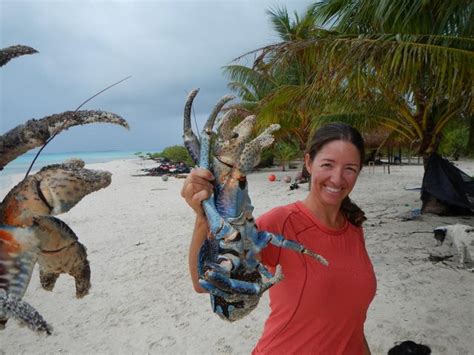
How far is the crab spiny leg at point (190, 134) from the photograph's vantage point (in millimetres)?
1449

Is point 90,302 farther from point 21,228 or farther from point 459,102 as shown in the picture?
point 459,102

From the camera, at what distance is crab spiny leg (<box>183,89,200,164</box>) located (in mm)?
1449

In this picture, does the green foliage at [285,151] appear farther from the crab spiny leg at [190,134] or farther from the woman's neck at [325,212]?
the crab spiny leg at [190,134]

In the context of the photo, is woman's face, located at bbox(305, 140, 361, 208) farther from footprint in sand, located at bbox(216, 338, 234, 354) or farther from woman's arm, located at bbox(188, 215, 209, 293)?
footprint in sand, located at bbox(216, 338, 234, 354)

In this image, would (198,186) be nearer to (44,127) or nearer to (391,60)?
(44,127)

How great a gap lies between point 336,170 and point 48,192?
4.23 ft

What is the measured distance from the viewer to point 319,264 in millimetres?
1564

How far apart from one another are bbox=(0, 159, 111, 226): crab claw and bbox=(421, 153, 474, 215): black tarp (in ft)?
25.7

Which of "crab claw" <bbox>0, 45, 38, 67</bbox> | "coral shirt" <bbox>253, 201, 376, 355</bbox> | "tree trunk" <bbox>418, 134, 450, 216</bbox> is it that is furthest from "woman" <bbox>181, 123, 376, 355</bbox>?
"tree trunk" <bbox>418, 134, 450, 216</bbox>

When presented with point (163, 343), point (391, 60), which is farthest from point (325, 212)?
point (391, 60)

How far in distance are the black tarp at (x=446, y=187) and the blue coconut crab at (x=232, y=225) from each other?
7.56 meters

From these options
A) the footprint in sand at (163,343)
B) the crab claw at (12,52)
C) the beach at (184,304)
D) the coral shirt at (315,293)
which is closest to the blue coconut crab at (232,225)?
the coral shirt at (315,293)

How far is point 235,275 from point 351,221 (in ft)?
2.39

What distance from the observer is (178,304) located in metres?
4.56
